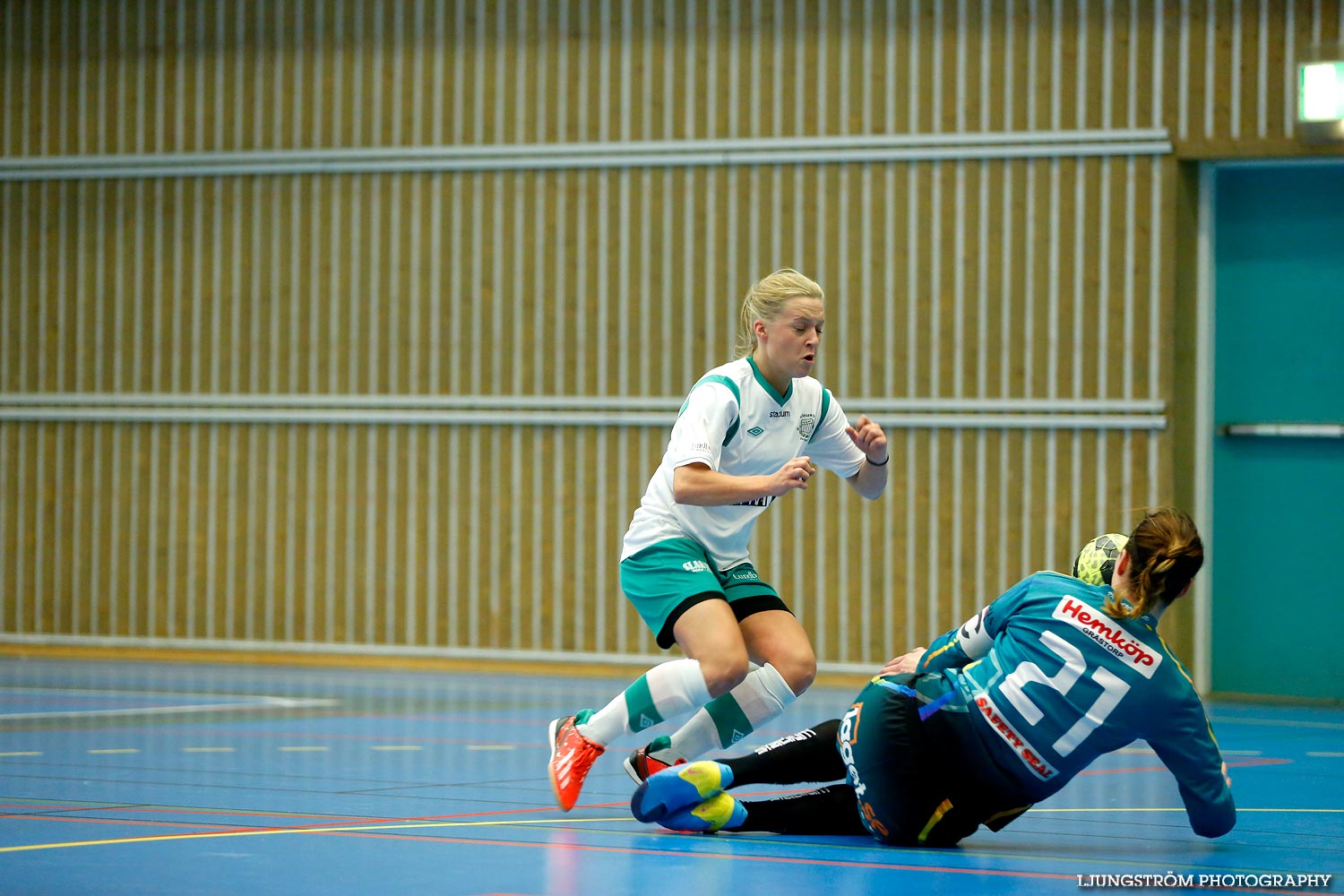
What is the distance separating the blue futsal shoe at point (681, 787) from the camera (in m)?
4.57

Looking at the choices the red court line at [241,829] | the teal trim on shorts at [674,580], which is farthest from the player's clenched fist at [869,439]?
the red court line at [241,829]

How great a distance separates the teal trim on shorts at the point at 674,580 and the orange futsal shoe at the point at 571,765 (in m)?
0.40

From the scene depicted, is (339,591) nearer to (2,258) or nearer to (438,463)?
(438,463)

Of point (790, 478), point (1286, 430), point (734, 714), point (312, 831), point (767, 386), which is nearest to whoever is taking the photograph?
point (312, 831)

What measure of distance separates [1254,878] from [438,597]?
9.82 metres

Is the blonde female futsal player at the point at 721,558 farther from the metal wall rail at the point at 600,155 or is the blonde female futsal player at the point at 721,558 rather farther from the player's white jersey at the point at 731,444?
the metal wall rail at the point at 600,155

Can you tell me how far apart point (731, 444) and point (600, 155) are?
8.03 meters

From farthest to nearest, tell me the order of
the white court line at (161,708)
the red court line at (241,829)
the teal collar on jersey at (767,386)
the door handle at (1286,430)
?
the door handle at (1286,430)
the white court line at (161,708)
the teal collar on jersey at (767,386)
the red court line at (241,829)

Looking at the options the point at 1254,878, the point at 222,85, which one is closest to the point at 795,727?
the point at 1254,878

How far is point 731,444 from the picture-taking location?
519 cm

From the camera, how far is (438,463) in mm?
Answer: 13250

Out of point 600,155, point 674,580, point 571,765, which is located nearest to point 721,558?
point 674,580

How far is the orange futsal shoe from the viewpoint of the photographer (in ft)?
16.4

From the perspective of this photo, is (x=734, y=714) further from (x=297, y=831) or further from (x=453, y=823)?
(x=297, y=831)
